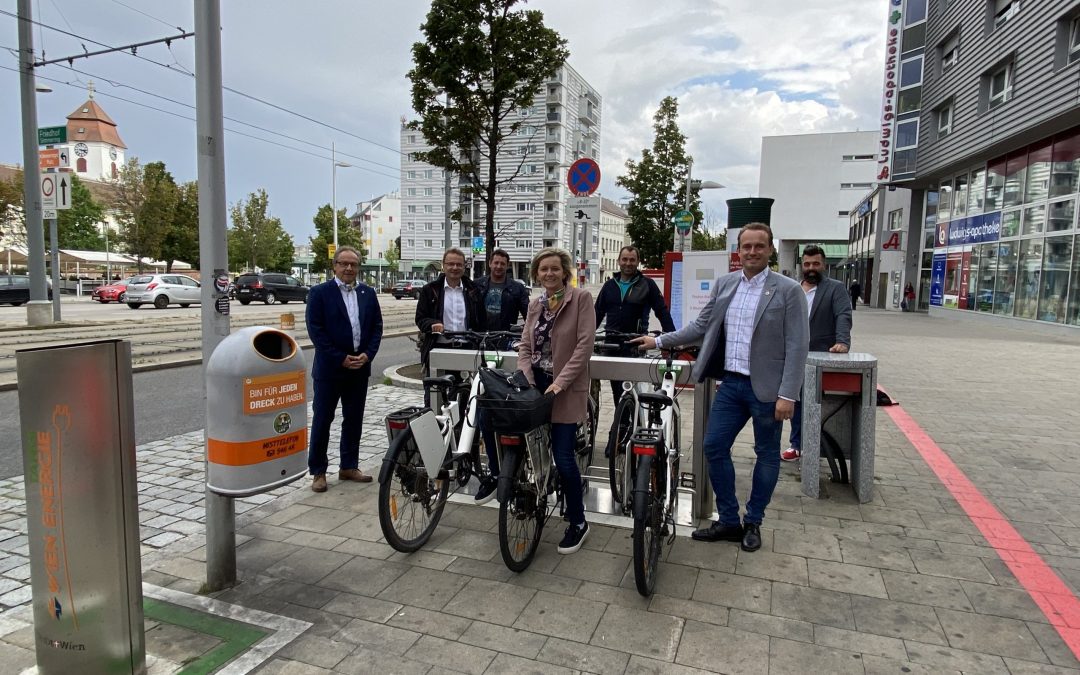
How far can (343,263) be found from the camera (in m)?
4.91

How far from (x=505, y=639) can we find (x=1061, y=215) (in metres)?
22.3

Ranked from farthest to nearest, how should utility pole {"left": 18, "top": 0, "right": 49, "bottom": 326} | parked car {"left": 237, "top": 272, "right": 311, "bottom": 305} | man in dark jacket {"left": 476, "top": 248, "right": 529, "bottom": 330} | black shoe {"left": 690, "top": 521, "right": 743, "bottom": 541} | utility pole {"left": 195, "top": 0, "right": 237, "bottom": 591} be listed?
1. parked car {"left": 237, "top": 272, "right": 311, "bottom": 305}
2. utility pole {"left": 18, "top": 0, "right": 49, "bottom": 326}
3. man in dark jacket {"left": 476, "top": 248, "right": 529, "bottom": 330}
4. black shoe {"left": 690, "top": 521, "right": 743, "bottom": 541}
5. utility pole {"left": 195, "top": 0, "right": 237, "bottom": 591}

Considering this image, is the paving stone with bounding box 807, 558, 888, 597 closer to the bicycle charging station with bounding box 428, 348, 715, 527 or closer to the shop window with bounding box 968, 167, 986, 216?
the bicycle charging station with bounding box 428, 348, 715, 527

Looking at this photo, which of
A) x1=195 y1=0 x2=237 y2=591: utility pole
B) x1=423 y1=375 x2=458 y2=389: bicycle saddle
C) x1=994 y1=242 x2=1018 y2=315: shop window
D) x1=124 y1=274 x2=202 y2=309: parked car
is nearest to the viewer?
x1=195 y1=0 x2=237 y2=591: utility pole

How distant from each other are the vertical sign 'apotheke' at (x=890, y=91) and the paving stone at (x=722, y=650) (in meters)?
31.4

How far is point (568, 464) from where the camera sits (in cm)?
368

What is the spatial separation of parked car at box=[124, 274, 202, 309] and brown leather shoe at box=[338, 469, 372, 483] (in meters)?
24.6

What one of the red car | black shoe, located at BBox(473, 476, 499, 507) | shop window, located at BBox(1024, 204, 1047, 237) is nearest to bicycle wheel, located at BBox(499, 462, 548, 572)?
black shoe, located at BBox(473, 476, 499, 507)

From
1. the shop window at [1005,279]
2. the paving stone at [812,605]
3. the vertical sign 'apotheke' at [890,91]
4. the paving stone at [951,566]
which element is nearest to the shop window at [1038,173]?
the shop window at [1005,279]

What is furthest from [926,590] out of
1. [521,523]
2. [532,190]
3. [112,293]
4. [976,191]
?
[532,190]

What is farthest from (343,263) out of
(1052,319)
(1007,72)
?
(1007,72)

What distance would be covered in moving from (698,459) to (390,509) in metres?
1.98

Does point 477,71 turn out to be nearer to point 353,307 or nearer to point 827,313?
point 353,307

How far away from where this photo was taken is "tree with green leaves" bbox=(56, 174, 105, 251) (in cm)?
5328
